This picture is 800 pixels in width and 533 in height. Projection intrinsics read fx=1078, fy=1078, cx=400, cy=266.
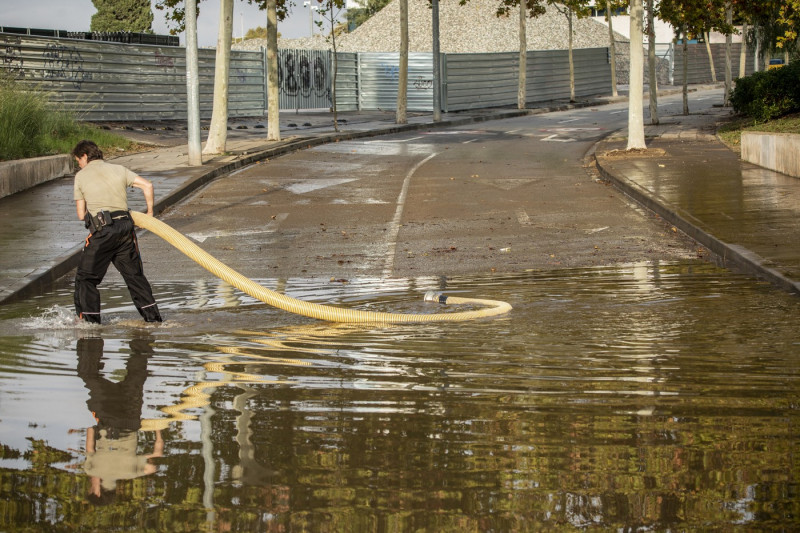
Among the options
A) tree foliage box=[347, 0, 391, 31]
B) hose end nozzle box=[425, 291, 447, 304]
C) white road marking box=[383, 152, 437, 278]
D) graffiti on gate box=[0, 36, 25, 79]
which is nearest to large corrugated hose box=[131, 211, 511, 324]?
hose end nozzle box=[425, 291, 447, 304]

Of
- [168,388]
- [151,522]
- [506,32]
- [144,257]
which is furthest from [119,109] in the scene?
[506,32]

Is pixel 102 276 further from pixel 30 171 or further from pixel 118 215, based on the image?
Answer: pixel 30 171

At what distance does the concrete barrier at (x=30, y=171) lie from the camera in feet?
60.0

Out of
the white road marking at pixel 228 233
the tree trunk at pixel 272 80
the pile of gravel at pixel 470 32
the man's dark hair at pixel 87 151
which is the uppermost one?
the pile of gravel at pixel 470 32

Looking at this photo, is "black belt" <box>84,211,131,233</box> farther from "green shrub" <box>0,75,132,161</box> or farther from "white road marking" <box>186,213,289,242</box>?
"green shrub" <box>0,75,132,161</box>

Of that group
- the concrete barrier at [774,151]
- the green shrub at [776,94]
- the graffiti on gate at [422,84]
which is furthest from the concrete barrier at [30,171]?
the graffiti on gate at [422,84]

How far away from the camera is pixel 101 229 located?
8953 mm

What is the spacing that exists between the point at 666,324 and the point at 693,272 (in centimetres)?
285

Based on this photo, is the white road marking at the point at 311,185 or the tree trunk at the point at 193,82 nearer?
the white road marking at the point at 311,185

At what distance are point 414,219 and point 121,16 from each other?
75.3m

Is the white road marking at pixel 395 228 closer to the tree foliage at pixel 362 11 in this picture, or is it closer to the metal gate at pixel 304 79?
the metal gate at pixel 304 79

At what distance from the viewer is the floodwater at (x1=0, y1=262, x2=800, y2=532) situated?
4.44m

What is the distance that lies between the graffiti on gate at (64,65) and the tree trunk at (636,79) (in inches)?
745

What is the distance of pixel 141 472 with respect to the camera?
493 centimetres
